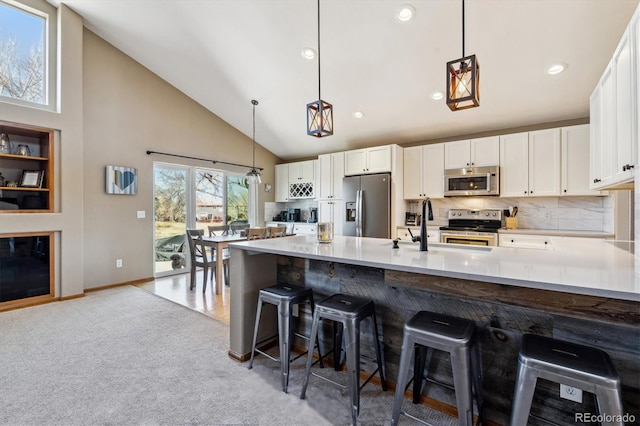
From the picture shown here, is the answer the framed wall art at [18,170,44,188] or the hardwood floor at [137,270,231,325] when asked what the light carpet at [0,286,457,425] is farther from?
the framed wall art at [18,170,44,188]

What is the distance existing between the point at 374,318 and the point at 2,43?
5262 millimetres

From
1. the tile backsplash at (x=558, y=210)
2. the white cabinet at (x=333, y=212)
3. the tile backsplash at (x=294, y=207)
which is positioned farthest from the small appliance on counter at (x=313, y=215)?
the tile backsplash at (x=558, y=210)

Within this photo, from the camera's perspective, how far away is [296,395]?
1884 mm

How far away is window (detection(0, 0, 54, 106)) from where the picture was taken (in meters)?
3.52

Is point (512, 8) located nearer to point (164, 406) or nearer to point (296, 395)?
point (296, 395)

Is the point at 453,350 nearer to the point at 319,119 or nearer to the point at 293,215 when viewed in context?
the point at 319,119

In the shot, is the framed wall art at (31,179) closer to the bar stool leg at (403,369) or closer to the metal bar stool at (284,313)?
the metal bar stool at (284,313)

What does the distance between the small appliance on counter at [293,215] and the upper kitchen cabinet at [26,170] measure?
13.2 feet

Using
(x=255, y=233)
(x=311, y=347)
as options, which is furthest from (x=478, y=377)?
(x=255, y=233)

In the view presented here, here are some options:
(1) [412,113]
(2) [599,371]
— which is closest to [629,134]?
(2) [599,371]

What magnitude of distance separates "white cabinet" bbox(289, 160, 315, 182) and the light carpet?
148 inches

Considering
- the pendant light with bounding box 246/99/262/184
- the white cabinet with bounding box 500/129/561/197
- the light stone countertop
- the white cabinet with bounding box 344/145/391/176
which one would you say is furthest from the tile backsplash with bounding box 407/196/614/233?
the pendant light with bounding box 246/99/262/184

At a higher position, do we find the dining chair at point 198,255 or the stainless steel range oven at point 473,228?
the stainless steel range oven at point 473,228

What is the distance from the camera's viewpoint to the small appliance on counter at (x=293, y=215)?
6.59 metres
